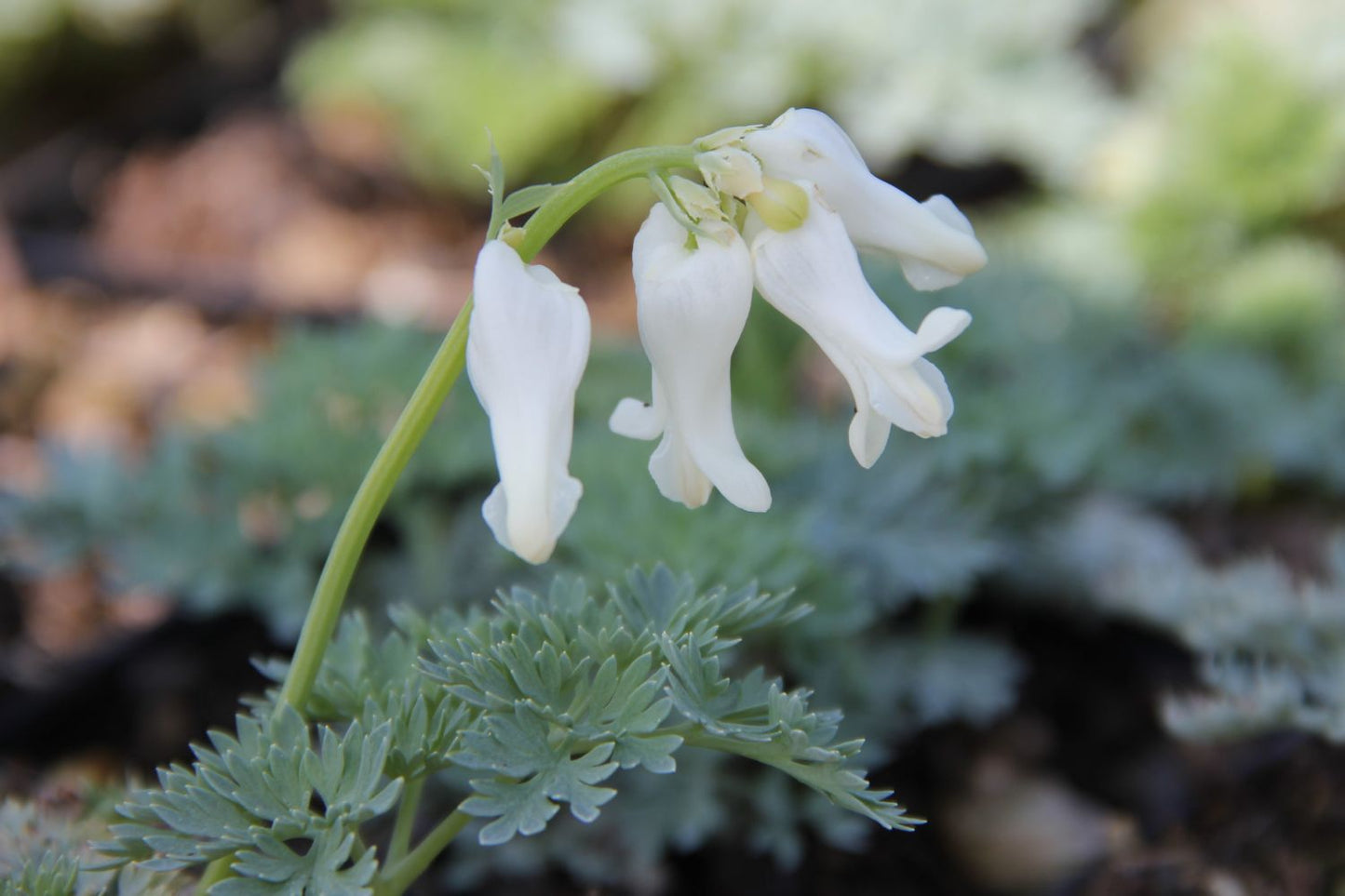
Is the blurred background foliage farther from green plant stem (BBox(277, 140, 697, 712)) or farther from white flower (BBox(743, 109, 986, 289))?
white flower (BBox(743, 109, 986, 289))

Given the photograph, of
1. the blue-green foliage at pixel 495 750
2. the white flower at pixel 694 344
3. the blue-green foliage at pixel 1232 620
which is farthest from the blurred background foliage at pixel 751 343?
the white flower at pixel 694 344

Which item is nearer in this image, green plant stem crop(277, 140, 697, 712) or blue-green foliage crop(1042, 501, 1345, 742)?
green plant stem crop(277, 140, 697, 712)

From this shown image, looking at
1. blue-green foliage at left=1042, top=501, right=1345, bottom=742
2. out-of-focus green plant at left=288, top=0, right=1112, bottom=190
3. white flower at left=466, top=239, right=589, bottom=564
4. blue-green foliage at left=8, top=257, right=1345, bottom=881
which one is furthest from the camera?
out-of-focus green plant at left=288, top=0, right=1112, bottom=190

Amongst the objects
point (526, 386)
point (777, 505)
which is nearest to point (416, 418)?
point (526, 386)

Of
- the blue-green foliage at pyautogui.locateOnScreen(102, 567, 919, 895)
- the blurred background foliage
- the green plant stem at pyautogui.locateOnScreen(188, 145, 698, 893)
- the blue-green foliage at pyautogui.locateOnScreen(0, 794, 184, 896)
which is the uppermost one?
the green plant stem at pyautogui.locateOnScreen(188, 145, 698, 893)

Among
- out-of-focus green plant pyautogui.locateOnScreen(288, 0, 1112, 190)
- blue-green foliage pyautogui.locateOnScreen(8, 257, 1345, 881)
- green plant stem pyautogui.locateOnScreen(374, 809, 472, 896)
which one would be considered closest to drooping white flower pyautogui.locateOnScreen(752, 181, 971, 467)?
blue-green foliage pyautogui.locateOnScreen(8, 257, 1345, 881)

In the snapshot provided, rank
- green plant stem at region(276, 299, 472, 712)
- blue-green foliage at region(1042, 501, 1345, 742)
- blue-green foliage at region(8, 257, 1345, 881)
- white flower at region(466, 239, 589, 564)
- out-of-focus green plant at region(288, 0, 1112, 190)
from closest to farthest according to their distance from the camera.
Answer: white flower at region(466, 239, 589, 564) → green plant stem at region(276, 299, 472, 712) → blue-green foliage at region(1042, 501, 1345, 742) → blue-green foliage at region(8, 257, 1345, 881) → out-of-focus green plant at region(288, 0, 1112, 190)

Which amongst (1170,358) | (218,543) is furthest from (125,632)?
(1170,358)

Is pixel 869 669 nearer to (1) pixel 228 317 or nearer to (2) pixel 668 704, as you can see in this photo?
(2) pixel 668 704
